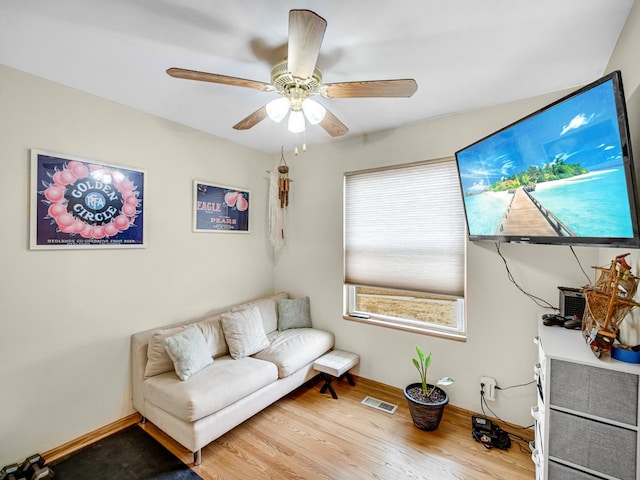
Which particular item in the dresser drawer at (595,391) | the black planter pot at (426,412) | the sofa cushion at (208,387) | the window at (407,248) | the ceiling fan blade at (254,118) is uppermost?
the ceiling fan blade at (254,118)

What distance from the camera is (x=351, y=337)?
3043 mm

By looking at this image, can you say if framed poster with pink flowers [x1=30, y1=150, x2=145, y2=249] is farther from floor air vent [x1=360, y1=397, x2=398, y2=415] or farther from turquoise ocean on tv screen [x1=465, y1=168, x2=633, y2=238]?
turquoise ocean on tv screen [x1=465, y1=168, x2=633, y2=238]

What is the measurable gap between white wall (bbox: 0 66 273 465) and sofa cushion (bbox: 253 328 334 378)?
30.4 inches

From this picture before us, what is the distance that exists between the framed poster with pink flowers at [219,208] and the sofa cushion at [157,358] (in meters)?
1.02

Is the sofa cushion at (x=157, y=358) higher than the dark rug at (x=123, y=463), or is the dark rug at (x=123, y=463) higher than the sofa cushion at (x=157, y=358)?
the sofa cushion at (x=157, y=358)

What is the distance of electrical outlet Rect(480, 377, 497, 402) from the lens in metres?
2.28

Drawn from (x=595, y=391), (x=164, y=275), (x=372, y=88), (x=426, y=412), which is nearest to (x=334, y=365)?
(x=426, y=412)

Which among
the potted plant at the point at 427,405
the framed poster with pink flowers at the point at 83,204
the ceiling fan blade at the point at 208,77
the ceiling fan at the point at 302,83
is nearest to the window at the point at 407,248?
the potted plant at the point at 427,405

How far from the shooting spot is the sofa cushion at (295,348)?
2521mm

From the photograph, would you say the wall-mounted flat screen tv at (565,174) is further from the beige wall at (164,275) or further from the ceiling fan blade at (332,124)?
the ceiling fan blade at (332,124)

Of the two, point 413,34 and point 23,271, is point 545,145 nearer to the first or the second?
point 413,34

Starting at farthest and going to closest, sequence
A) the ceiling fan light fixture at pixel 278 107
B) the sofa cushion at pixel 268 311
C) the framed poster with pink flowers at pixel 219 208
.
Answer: the sofa cushion at pixel 268 311 → the framed poster with pink flowers at pixel 219 208 → the ceiling fan light fixture at pixel 278 107

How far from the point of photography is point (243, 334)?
2.58 m

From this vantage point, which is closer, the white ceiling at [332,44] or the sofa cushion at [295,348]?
the white ceiling at [332,44]
